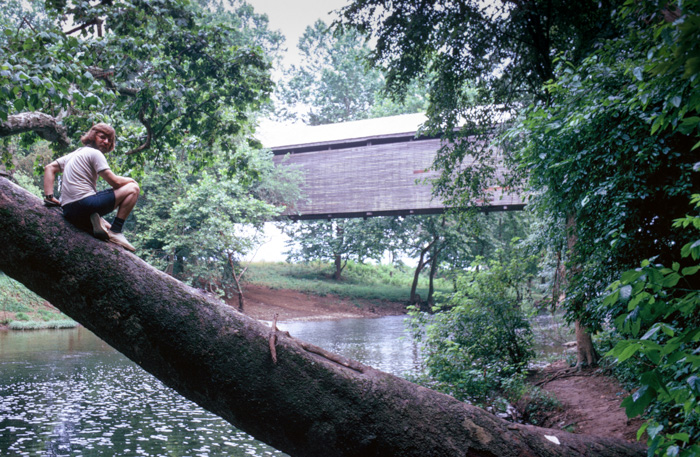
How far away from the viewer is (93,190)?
2.72 meters

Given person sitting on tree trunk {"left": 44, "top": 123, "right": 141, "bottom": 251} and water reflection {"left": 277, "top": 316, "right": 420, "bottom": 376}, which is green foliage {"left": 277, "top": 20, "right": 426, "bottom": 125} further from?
person sitting on tree trunk {"left": 44, "top": 123, "right": 141, "bottom": 251}

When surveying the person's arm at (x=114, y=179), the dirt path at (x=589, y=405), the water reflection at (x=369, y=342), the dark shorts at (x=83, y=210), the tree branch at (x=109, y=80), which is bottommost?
the water reflection at (x=369, y=342)

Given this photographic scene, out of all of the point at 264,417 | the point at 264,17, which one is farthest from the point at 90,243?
the point at 264,17

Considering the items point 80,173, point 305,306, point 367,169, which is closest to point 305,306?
point 305,306

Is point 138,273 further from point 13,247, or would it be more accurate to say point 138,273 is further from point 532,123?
point 532,123

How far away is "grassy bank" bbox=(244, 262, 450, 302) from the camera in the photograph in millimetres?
28062

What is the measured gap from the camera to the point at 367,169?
1970 centimetres

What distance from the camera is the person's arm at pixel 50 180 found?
2629 millimetres

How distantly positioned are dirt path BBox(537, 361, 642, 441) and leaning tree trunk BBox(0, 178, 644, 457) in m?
3.06

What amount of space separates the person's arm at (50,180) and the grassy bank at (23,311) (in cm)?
1432

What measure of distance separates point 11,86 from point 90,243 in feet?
12.6

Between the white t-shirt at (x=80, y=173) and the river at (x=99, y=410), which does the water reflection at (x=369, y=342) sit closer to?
the river at (x=99, y=410)

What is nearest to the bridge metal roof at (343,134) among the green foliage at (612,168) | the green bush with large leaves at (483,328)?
the green bush with large leaves at (483,328)

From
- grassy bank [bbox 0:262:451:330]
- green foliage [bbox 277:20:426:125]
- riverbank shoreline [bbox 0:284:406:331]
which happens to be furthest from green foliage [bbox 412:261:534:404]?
green foliage [bbox 277:20:426:125]
